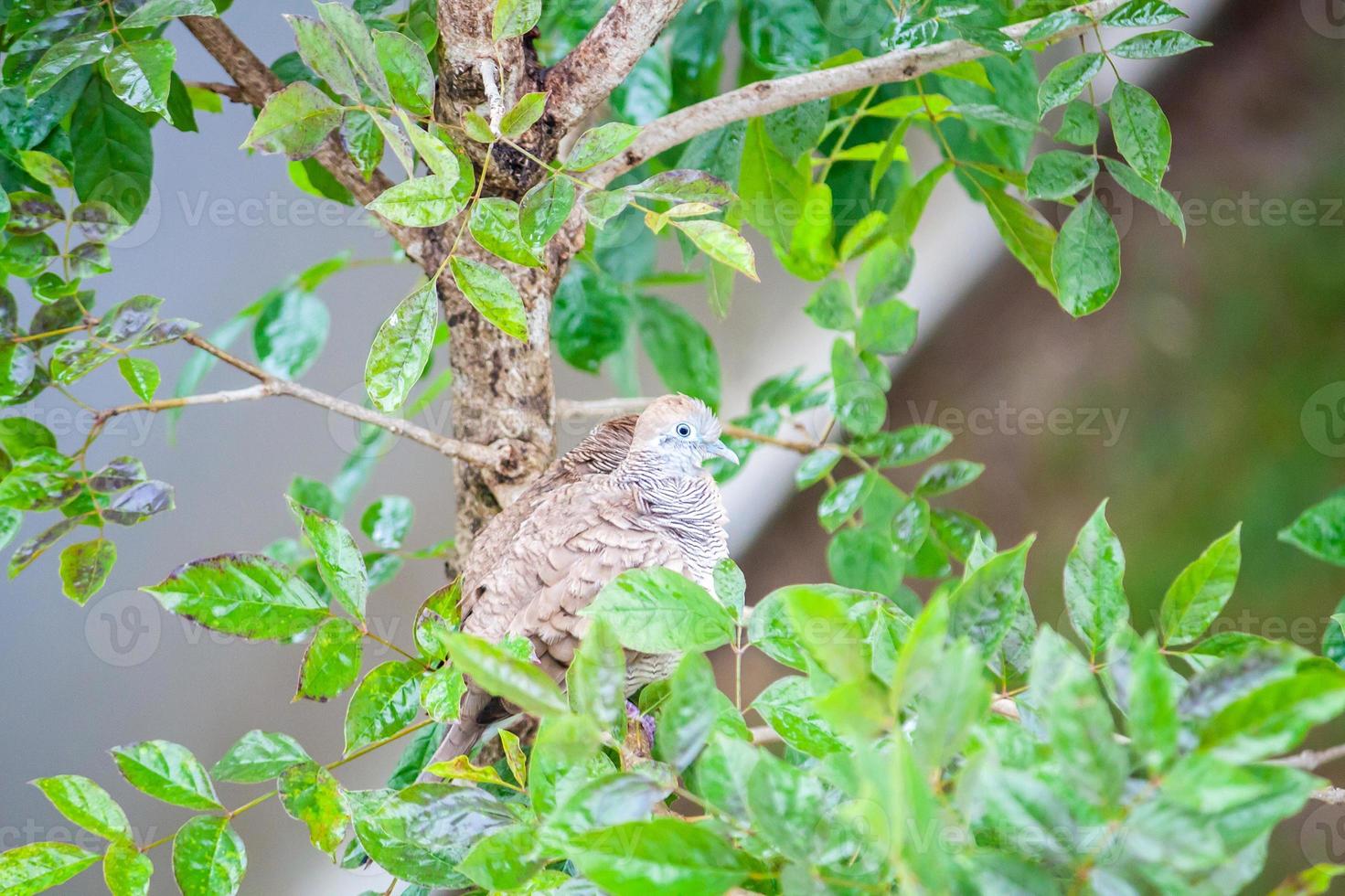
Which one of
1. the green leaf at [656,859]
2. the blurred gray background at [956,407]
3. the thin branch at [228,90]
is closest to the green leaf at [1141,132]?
the green leaf at [656,859]

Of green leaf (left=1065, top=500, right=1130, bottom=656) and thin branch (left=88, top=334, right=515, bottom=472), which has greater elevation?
thin branch (left=88, top=334, right=515, bottom=472)

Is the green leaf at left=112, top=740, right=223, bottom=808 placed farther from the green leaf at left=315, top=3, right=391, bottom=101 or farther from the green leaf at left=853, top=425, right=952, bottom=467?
the green leaf at left=853, top=425, right=952, bottom=467

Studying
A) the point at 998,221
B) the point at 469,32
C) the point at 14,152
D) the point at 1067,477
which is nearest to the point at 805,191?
the point at 998,221

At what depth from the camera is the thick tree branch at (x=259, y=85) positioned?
1.80 ft

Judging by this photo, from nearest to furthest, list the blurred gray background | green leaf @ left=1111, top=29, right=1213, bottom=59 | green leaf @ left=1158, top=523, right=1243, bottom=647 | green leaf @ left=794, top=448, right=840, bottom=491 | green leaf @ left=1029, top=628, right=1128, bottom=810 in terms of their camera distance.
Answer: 1. green leaf @ left=1029, top=628, right=1128, bottom=810
2. green leaf @ left=1158, top=523, right=1243, bottom=647
3. green leaf @ left=1111, top=29, right=1213, bottom=59
4. green leaf @ left=794, top=448, right=840, bottom=491
5. the blurred gray background

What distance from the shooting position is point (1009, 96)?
649 millimetres

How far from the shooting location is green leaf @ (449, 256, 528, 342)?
416 mm

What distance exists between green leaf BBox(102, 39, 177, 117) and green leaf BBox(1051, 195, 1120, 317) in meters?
0.41

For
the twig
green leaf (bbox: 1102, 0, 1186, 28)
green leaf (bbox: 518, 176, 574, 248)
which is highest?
Result: the twig

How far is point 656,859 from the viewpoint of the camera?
26cm

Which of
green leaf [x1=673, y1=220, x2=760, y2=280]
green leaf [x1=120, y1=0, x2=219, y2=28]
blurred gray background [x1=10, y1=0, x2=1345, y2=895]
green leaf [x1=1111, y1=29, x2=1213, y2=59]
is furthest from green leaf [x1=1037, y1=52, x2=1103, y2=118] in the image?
blurred gray background [x1=10, y1=0, x2=1345, y2=895]

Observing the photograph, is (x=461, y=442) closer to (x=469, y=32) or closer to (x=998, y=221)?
(x=469, y=32)

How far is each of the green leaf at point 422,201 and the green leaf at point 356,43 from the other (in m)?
0.05

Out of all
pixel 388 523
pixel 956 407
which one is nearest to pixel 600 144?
pixel 388 523
